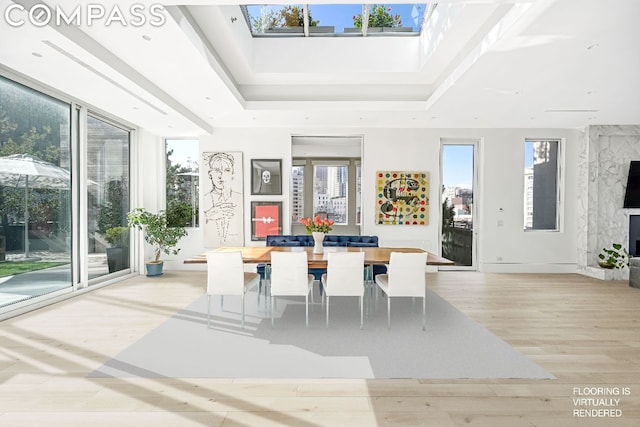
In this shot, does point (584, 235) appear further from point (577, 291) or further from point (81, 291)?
point (81, 291)

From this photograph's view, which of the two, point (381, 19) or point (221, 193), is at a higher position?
point (381, 19)

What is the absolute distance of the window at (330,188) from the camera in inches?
402

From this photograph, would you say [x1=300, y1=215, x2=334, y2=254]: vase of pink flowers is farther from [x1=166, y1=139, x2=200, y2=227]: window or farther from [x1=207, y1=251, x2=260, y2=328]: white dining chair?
[x1=166, y1=139, x2=200, y2=227]: window

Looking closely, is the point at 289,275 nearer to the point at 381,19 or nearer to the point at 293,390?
the point at 293,390

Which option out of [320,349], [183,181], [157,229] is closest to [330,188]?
[183,181]

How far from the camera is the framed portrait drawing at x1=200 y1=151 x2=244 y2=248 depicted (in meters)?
6.94

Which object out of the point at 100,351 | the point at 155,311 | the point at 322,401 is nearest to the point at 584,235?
the point at 322,401

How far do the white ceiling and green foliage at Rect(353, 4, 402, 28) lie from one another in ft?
0.69

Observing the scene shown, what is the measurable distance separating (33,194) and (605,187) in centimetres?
903

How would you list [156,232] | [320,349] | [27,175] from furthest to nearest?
[156,232], [27,175], [320,349]

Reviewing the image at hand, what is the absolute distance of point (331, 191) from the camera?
33.8 ft

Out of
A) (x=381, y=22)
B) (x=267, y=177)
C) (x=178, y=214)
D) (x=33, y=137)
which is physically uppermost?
(x=381, y=22)

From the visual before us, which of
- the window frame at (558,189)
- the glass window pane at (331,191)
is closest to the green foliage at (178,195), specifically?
the glass window pane at (331,191)

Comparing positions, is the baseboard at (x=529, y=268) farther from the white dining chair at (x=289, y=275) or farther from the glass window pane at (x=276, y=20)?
the glass window pane at (x=276, y=20)
